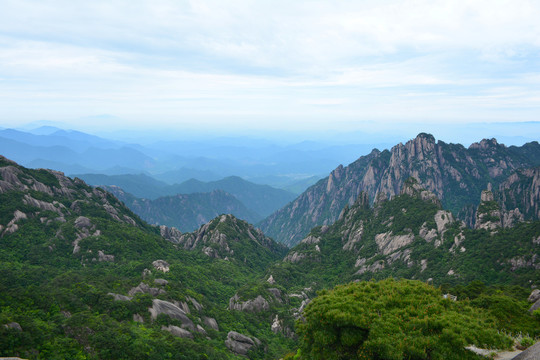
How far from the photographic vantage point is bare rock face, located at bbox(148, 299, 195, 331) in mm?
46906

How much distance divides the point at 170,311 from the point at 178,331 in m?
3.90

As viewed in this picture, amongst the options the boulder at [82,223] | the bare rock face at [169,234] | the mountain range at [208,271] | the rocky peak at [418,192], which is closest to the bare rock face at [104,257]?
the mountain range at [208,271]

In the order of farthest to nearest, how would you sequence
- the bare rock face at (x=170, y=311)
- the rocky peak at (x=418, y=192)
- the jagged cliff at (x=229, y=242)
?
1. the jagged cliff at (x=229, y=242)
2. the rocky peak at (x=418, y=192)
3. the bare rock face at (x=170, y=311)

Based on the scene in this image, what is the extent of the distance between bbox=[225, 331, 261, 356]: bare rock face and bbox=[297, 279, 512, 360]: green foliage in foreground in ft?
90.2

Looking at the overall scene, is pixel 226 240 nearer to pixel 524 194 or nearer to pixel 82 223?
pixel 82 223

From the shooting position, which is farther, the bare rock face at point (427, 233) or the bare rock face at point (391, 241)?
the bare rock face at point (391, 241)

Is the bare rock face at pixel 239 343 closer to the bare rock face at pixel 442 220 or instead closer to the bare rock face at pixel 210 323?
the bare rock face at pixel 210 323

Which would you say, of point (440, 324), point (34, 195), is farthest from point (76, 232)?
point (440, 324)

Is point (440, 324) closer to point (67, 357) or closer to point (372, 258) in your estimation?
point (67, 357)

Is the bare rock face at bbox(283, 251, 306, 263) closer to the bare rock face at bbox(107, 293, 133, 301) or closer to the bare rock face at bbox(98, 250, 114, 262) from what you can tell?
the bare rock face at bbox(98, 250, 114, 262)

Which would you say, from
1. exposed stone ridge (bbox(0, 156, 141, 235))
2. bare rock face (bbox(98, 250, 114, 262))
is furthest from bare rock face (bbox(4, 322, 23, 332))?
exposed stone ridge (bbox(0, 156, 141, 235))

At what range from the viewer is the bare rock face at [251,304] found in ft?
238

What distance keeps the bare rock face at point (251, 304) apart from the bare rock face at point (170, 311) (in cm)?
2429

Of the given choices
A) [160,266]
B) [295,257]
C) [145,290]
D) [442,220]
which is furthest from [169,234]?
[442,220]
